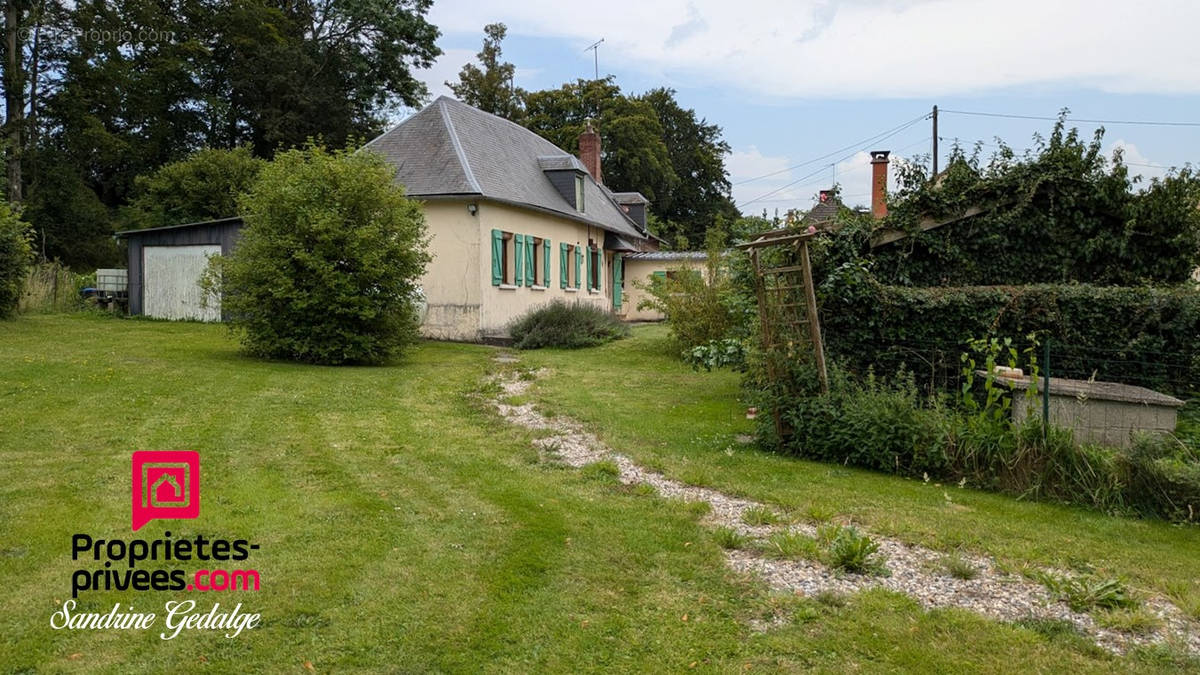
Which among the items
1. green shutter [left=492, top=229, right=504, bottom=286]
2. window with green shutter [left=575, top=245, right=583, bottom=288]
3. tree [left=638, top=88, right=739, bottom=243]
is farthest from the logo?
tree [left=638, top=88, right=739, bottom=243]

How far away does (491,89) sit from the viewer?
4609cm

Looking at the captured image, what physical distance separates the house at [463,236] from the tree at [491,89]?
22570 millimetres

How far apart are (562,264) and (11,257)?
1348 centimetres

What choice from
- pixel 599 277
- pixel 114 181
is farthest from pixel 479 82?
pixel 599 277

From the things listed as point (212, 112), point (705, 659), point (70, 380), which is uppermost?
point (212, 112)

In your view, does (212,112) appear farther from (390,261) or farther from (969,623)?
(969,623)

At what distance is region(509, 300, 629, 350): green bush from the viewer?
1914 cm

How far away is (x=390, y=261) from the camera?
13875 millimetres

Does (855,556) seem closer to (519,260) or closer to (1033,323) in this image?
(1033,323)

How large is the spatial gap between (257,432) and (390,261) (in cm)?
636

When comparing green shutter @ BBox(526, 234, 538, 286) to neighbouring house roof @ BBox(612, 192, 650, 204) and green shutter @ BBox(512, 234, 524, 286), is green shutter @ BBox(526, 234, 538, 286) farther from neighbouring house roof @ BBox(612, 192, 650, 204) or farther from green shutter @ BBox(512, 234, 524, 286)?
neighbouring house roof @ BBox(612, 192, 650, 204)

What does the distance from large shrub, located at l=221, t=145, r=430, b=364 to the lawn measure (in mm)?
3536

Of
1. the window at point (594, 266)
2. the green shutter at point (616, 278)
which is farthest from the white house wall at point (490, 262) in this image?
the green shutter at point (616, 278)

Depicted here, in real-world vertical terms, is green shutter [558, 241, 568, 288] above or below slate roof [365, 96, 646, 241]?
below
